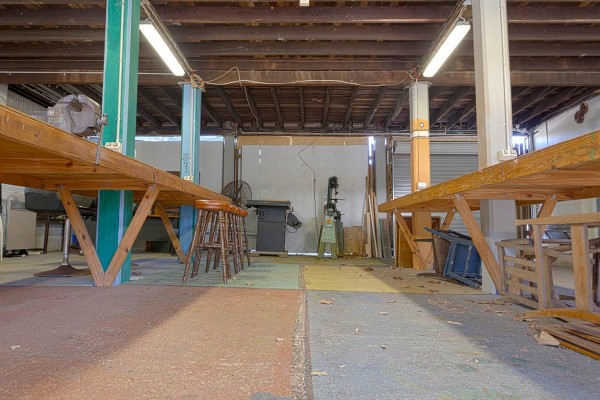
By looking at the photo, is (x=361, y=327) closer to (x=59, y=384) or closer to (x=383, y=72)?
(x=59, y=384)

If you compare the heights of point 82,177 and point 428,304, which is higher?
point 82,177

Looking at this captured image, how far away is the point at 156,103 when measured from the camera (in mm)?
7578

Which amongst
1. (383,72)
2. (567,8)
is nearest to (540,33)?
(567,8)

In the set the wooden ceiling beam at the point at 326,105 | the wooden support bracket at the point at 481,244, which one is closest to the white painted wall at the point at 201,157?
the wooden ceiling beam at the point at 326,105

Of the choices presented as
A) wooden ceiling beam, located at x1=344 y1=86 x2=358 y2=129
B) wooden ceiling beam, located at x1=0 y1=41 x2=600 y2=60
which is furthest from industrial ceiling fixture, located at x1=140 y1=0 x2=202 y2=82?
wooden ceiling beam, located at x1=344 y1=86 x2=358 y2=129

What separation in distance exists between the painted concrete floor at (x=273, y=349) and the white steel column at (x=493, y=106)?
872 millimetres

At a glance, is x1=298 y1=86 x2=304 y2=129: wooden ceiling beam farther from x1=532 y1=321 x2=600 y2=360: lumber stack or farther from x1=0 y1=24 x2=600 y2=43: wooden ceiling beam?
x1=532 y1=321 x2=600 y2=360: lumber stack

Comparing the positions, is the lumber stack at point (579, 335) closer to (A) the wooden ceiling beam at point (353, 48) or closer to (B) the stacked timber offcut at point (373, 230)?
(A) the wooden ceiling beam at point (353, 48)

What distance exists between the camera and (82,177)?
271cm

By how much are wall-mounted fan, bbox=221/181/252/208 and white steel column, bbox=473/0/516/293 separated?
5.96 metres

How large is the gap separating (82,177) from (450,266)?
3639 mm

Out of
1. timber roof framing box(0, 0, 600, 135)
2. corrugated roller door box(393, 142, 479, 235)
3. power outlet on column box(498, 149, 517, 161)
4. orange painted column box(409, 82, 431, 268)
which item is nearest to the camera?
power outlet on column box(498, 149, 517, 161)

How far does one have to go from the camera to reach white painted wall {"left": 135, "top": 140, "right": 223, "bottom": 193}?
9141 millimetres

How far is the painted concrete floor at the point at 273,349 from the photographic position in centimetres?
114
